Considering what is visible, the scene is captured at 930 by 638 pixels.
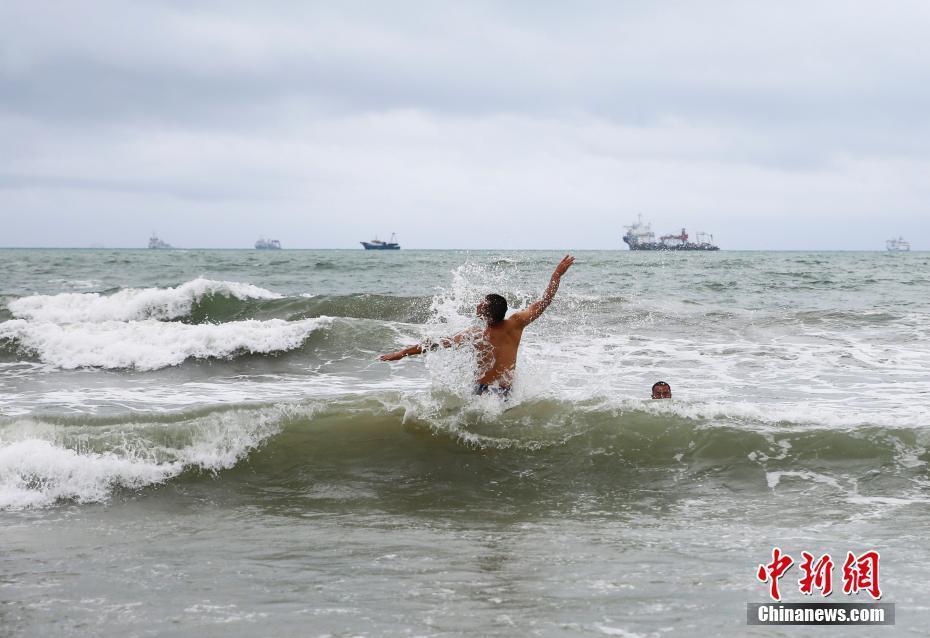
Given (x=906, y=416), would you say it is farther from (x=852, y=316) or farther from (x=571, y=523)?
(x=852, y=316)

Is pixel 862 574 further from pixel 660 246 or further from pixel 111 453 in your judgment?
pixel 660 246

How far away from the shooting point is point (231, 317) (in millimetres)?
20312

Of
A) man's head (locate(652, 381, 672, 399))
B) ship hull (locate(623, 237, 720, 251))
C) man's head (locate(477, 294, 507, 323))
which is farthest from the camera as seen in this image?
ship hull (locate(623, 237, 720, 251))

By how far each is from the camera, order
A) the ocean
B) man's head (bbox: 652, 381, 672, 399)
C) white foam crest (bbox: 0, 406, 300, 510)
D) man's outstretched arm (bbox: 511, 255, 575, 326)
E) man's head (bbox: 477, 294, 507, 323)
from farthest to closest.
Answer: man's head (bbox: 652, 381, 672, 399)
man's head (bbox: 477, 294, 507, 323)
man's outstretched arm (bbox: 511, 255, 575, 326)
white foam crest (bbox: 0, 406, 300, 510)
the ocean

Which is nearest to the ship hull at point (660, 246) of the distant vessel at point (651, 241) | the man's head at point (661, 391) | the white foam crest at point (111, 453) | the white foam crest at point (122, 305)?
the distant vessel at point (651, 241)

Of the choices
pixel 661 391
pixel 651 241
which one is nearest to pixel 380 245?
pixel 651 241

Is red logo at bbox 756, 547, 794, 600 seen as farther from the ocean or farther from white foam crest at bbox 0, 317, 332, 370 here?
white foam crest at bbox 0, 317, 332, 370

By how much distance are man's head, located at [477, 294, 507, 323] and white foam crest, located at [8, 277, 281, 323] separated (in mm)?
13788

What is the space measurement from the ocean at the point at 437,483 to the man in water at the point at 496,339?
227mm

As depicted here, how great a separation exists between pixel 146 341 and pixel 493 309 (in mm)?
8915

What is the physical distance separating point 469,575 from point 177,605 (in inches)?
61.0

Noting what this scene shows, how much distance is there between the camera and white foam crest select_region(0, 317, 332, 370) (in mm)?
13609


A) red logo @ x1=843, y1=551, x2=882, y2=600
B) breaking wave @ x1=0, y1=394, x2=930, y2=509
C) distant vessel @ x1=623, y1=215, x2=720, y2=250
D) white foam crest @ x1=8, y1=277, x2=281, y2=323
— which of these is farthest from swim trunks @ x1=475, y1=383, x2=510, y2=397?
distant vessel @ x1=623, y1=215, x2=720, y2=250

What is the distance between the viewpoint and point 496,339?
8219 mm
